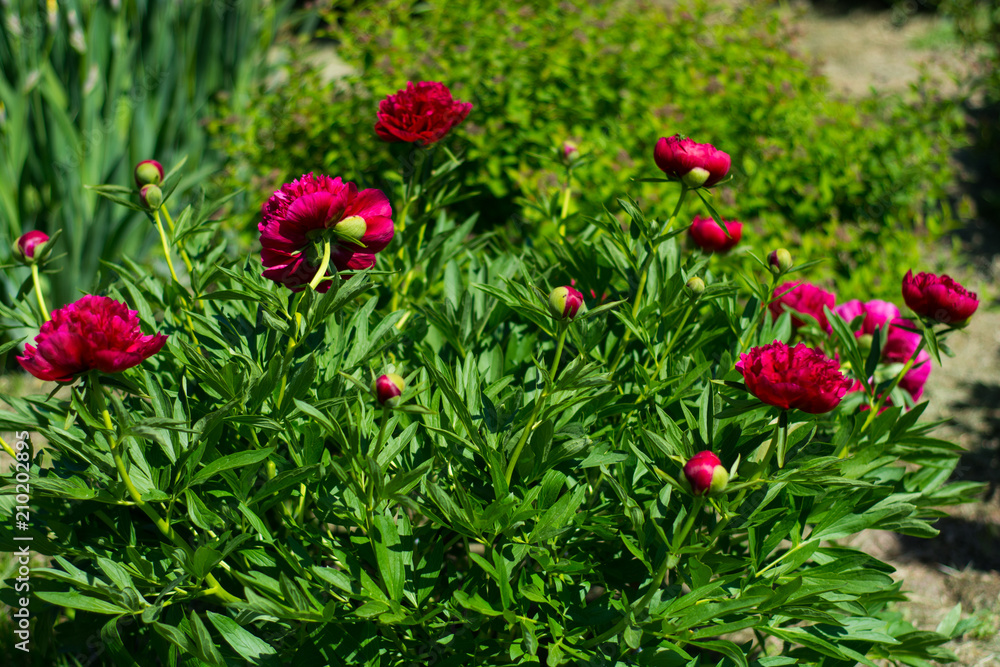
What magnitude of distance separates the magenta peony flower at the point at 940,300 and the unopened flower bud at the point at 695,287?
36 cm

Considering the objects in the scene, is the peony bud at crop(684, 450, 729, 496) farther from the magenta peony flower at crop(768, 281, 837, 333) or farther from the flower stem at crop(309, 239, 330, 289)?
the magenta peony flower at crop(768, 281, 837, 333)

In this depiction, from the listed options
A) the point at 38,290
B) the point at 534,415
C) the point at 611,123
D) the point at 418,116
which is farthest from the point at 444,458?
the point at 611,123

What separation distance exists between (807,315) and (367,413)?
93cm

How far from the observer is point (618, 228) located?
1376 millimetres

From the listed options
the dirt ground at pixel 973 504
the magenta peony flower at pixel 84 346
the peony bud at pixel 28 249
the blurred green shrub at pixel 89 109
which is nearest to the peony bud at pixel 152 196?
the peony bud at pixel 28 249

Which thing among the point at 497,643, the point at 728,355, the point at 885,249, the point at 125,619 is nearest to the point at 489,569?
the point at 497,643

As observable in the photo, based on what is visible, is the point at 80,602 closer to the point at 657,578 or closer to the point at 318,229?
the point at 318,229

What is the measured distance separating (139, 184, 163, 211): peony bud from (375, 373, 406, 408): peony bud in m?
0.60

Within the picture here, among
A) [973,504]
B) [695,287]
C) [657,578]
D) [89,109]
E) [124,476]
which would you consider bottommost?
[973,504]

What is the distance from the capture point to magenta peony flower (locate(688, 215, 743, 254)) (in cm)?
149

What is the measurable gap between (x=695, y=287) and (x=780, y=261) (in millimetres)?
177

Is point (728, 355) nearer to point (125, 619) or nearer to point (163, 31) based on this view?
point (125, 619)

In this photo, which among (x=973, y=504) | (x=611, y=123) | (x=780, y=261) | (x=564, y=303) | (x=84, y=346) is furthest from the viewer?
(x=611, y=123)

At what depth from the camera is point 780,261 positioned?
127 centimetres
